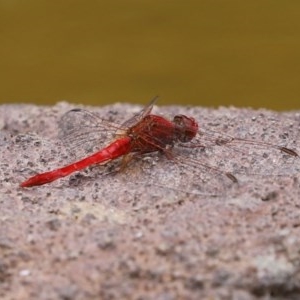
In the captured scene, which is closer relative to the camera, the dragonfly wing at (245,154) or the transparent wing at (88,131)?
the dragonfly wing at (245,154)

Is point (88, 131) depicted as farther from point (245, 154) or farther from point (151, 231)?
point (151, 231)

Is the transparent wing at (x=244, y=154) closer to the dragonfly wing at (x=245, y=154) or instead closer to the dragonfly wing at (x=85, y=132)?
the dragonfly wing at (x=245, y=154)

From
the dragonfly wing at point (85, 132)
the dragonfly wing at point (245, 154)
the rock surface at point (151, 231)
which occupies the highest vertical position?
the dragonfly wing at point (245, 154)

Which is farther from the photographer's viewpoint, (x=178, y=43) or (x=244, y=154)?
(x=178, y=43)

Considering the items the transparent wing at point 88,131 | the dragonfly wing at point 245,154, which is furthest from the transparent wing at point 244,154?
the transparent wing at point 88,131

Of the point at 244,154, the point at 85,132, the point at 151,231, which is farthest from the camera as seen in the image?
the point at 85,132

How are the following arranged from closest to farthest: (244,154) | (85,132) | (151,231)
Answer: (151,231) < (244,154) < (85,132)

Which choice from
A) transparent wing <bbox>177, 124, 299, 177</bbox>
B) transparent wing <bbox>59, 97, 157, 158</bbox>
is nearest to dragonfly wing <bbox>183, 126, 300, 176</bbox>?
transparent wing <bbox>177, 124, 299, 177</bbox>

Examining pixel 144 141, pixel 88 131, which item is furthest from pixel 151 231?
pixel 88 131
